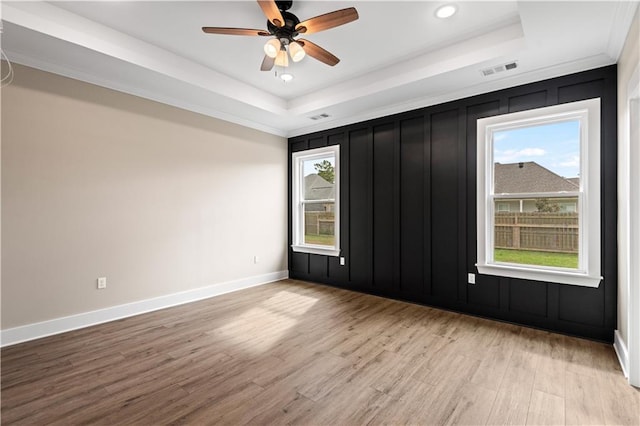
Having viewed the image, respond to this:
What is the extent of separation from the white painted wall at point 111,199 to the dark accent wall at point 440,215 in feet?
5.35

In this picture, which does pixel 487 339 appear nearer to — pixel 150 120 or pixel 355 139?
pixel 355 139

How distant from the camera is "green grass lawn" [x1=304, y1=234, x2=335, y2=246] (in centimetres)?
541

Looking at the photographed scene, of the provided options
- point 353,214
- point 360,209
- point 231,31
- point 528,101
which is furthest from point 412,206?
point 231,31

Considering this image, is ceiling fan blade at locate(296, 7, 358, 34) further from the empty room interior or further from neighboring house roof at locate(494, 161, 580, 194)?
neighboring house roof at locate(494, 161, 580, 194)

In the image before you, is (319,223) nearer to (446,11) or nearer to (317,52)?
(317,52)

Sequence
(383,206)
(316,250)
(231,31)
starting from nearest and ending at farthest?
(231,31) < (383,206) < (316,250)

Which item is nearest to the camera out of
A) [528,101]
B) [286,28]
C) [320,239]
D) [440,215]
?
[286,28]

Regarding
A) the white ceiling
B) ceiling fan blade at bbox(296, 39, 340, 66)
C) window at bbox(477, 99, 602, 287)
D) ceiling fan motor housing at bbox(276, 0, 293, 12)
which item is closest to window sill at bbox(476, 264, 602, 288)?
window at bbox(477, 99, 602, 287)

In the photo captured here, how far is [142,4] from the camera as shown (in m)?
2.64

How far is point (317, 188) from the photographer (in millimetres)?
5609

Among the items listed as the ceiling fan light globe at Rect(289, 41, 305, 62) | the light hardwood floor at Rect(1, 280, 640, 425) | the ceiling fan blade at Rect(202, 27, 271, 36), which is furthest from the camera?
the ceiling fan light globe at Rect(289, 41, 305, 62)

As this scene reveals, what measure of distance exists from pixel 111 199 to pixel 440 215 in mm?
4123

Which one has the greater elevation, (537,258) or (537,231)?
(537,231)

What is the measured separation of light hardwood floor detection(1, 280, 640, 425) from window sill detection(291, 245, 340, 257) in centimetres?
165
